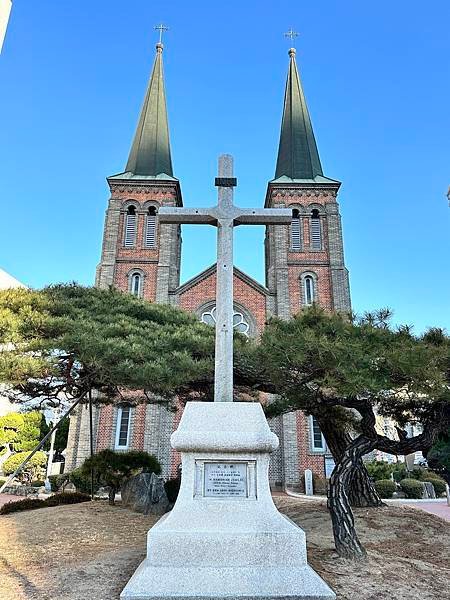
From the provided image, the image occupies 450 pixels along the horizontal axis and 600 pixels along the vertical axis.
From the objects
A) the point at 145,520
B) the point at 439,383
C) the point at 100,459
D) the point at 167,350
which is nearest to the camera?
the point at 439,383

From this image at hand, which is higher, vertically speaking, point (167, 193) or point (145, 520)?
point (167, 193)

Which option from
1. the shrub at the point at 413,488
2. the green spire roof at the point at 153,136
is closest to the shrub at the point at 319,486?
the shrub at the point at 413,488

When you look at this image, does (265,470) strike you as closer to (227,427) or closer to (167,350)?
(227,427)

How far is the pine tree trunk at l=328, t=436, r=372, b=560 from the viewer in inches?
237

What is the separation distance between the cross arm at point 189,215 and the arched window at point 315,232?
19.5 m

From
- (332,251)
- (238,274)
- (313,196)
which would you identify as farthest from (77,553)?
(313,196)

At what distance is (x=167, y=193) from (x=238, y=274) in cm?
624

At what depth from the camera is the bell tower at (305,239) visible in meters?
23.7

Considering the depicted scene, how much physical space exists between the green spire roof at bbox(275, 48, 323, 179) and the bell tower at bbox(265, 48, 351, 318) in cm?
6

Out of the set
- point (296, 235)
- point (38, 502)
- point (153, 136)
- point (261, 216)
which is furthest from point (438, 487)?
point (153, 136)

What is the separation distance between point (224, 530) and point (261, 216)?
3.68 metres

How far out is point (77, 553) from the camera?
609 centimetres

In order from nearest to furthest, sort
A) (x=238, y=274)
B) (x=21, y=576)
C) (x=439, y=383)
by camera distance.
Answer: (x=21, y=576), (x=439, y=383), (x=238, y=274)

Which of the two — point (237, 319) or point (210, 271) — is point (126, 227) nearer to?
point (210, 271)
